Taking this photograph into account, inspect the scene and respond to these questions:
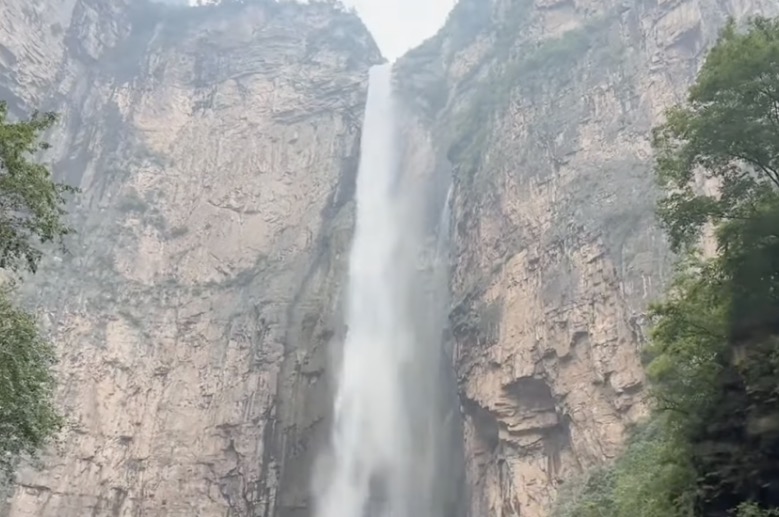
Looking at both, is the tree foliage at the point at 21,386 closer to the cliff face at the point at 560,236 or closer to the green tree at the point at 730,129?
the green tree at the point at 730,129

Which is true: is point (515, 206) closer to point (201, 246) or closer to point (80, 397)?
point (201, 246)

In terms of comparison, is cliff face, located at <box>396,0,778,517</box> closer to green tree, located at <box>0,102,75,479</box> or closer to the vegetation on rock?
the vegetation on rock

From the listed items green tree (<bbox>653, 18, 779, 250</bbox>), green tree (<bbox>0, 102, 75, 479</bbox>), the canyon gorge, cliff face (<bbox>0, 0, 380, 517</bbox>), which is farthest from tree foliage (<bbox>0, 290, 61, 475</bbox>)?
cliff face (<bbox>0, 0, 380, 517</bbox>)

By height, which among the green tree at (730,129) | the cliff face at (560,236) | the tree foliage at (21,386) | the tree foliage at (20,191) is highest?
the cliff face at (560,236)

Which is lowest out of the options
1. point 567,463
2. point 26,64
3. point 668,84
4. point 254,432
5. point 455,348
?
point 567,463

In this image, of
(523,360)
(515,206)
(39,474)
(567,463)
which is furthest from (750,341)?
(39,474)

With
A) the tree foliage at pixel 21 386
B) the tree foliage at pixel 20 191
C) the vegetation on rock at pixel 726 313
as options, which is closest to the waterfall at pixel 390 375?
the vegetation on rock at pixel 726 313

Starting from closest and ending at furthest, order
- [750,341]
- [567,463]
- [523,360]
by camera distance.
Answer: [750,341], [567,463], [523,360]
